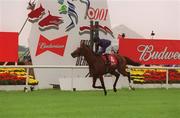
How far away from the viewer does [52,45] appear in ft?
71.4

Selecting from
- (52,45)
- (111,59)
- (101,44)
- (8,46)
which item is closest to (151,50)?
(52,45)

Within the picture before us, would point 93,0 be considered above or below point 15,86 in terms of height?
above

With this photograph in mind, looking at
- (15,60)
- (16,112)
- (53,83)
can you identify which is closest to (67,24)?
(53,83)

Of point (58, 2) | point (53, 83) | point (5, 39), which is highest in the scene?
point (58, 2)

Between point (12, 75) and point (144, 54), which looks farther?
point (144, 54)

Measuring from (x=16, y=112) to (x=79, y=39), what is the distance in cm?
1303

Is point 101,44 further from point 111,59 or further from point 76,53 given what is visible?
point 76,53

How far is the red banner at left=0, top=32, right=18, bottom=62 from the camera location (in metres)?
18.8

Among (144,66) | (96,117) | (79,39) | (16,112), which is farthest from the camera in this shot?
(79,39)

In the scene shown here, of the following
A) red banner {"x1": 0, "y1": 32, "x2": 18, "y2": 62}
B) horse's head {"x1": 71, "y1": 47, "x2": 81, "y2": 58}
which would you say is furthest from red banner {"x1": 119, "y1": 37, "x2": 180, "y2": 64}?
horse's head {"x1": 71, "y1": 47, "x2": 81, "y2": 58}

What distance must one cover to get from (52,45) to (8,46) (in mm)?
3152

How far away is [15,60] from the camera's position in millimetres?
19078

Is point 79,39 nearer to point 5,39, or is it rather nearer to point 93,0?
point 93,0

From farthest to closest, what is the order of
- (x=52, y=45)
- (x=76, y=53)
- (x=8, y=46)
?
(x=52, y=45) → (x=8, y=46) → (x=76, y=53)
